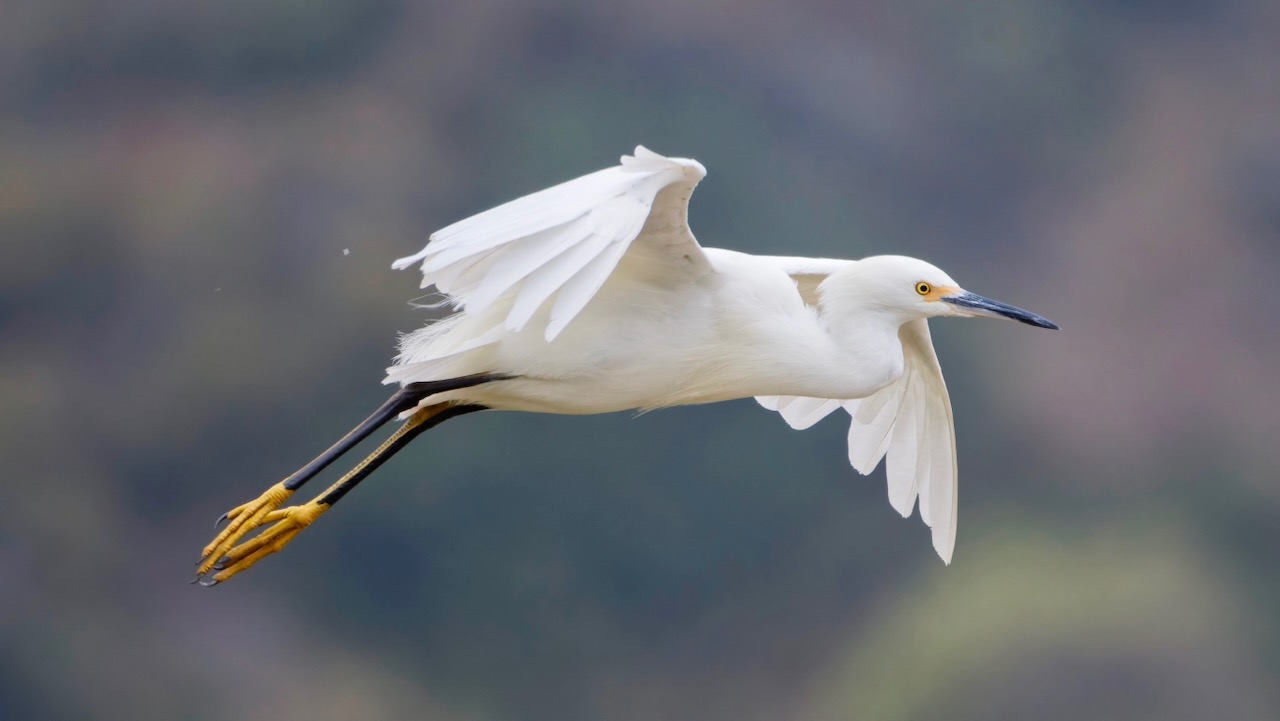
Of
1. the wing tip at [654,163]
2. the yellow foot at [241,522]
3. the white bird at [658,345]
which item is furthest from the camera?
the yellow foot at [241,522]

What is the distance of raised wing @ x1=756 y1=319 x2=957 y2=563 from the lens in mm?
3246

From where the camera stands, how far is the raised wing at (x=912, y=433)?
10.6ft

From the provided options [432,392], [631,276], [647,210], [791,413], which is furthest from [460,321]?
[791,413]

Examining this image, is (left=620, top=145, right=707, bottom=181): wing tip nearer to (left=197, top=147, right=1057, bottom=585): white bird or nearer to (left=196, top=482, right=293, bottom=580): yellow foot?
(left=197, top=147, right=1057, bottom=585): white bird

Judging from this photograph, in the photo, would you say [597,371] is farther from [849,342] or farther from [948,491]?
[948,491]

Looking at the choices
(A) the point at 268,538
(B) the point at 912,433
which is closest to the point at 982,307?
(B) the point at 912,433

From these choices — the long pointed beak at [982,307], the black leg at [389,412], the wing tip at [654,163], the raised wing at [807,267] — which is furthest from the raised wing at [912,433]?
the wing tip at [654,163]

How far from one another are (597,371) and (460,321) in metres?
0.30

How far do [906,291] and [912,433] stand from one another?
72 cm

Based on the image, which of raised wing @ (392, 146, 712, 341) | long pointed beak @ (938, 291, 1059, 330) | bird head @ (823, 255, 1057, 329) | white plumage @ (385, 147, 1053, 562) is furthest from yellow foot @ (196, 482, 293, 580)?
long pointed beak @ (938, 291, 1059, 330)

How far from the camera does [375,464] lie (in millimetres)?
2809

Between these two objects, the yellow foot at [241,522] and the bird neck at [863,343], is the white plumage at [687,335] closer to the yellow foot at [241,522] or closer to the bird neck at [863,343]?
the bird neck at [863,343]

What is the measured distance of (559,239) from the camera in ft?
7.04

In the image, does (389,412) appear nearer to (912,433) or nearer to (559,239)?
(559,239)
